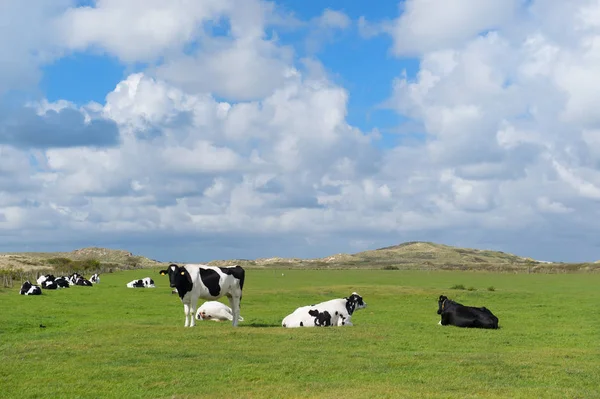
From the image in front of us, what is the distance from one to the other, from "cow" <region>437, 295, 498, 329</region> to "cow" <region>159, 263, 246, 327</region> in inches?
337

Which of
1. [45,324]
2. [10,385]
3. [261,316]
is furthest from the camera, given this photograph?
[261,316]

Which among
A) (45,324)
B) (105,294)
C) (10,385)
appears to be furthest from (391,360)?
(105,294)

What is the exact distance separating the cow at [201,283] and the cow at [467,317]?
8.55 m

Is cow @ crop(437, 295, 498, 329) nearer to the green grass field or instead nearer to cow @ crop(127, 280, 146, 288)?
the green grass field

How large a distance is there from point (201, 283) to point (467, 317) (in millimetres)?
10635

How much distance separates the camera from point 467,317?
26.4 metres

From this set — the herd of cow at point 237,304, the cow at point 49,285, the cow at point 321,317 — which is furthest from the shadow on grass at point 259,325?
the cow at point 49,285

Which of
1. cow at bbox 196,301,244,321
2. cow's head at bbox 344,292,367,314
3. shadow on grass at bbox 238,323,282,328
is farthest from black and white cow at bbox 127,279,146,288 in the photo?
cow's head at bbox 344,292,367,314

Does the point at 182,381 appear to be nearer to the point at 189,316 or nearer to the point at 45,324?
the point at 189,316

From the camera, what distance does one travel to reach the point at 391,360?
56.0 feet

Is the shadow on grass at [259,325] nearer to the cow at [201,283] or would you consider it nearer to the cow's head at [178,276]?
the cow at [201,283]

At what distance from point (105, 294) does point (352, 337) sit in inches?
1281

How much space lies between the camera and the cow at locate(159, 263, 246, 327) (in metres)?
24.8

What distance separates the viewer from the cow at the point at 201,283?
A: 977 inches
